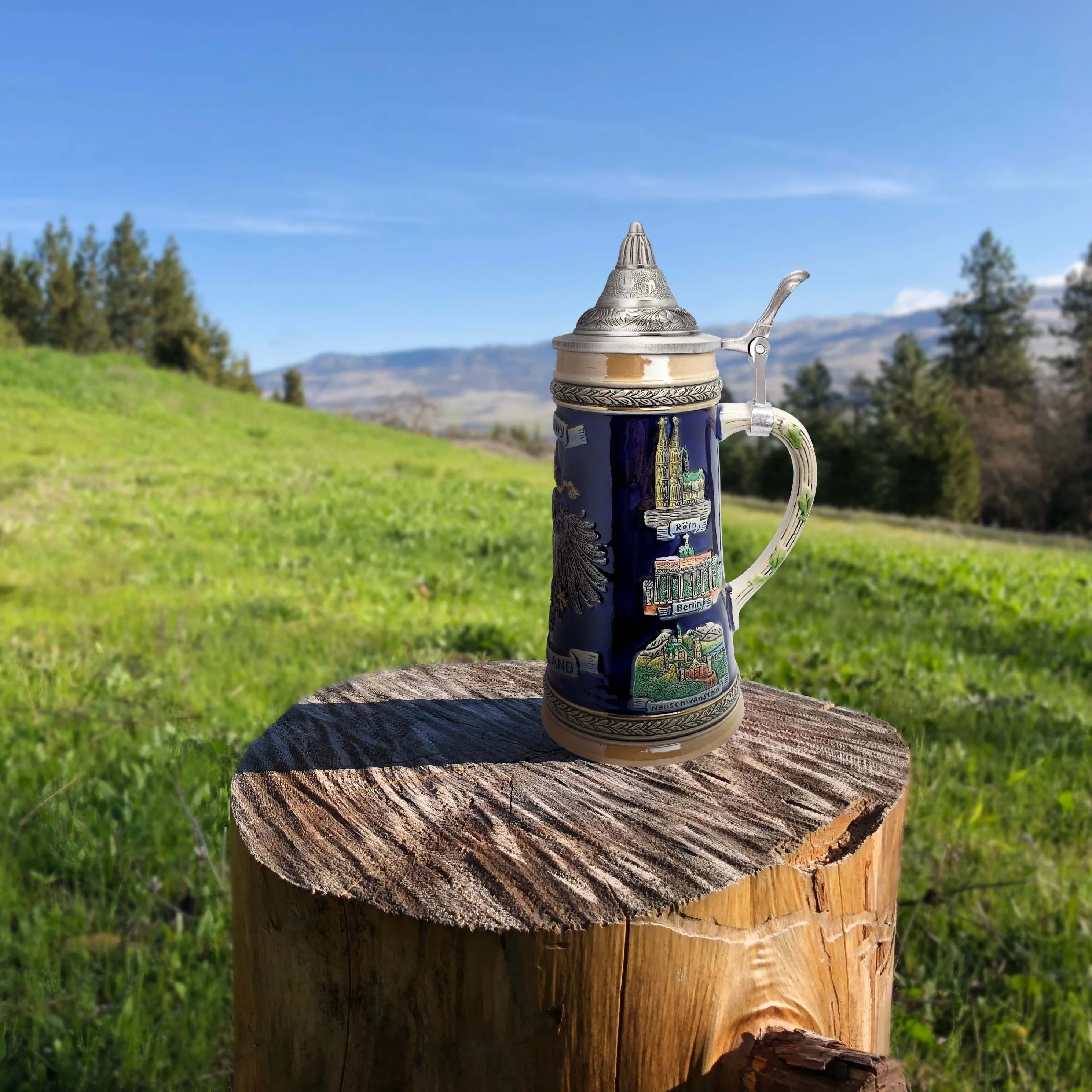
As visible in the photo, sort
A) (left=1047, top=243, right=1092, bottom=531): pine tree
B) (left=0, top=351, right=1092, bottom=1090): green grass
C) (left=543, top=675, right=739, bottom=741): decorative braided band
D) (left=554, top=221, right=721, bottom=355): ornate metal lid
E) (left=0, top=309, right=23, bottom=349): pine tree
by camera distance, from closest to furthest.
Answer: (left=554, top=221, right=721, bottom=355): ornate metal lid
(left=543, top=675, right=739, bottom=741): decorative braided band
(left=0, top=351, right=1092, bottom=1090): green grass
(left=0, top=309, right=23, bottom=349): pine tree
(left=1047, top=243, right=1092, bottom=531): pine tree

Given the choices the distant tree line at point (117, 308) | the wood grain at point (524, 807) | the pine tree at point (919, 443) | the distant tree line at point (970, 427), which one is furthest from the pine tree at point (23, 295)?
the wood grain at point (524, 807)

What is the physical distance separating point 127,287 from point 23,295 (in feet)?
21.7

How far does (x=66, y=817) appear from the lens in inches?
136

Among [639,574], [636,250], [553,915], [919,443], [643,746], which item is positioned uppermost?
[919,443]

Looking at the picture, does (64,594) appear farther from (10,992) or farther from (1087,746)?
(1087,746)

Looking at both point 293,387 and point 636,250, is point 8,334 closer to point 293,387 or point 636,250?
point 293,387

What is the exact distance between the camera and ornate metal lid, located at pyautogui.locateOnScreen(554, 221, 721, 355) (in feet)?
5.94

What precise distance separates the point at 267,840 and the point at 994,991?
2.56 metres

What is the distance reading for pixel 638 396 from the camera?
1819mm

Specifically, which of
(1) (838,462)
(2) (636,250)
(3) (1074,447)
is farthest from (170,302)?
(2) (636,250)

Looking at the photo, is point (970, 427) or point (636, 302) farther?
point (970, 427)

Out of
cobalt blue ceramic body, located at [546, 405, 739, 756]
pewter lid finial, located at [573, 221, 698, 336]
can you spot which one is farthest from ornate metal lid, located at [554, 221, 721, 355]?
cobalt blue ceramic body, located at [546, 405, 739, 756]

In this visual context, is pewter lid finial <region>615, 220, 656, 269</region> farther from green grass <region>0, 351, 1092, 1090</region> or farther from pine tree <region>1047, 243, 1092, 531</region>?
pine tree <region>1047, 243, 1092, 531</region>

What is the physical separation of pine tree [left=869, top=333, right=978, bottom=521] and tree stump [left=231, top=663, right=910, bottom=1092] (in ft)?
134
